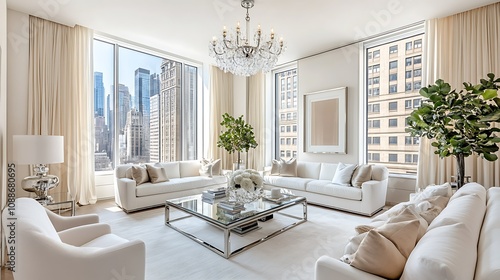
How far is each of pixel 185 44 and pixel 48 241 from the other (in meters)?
4.75

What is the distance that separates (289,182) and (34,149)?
159 inches

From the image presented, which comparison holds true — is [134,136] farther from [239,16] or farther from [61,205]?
[239,16]

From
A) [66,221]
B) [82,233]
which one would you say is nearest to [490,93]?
[82,233]

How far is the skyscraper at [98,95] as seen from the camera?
4937mm

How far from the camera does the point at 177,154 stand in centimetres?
634

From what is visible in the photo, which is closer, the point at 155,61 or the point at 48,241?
the point at 48,241

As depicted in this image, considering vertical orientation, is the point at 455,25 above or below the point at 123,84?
above

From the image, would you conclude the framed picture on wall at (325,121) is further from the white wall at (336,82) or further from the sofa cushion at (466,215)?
the sofa cushion at (466,215)

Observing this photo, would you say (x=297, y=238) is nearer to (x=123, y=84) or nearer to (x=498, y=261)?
(x=498, y=261)

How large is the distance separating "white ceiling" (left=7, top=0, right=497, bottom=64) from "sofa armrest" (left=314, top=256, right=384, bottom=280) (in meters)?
3.55

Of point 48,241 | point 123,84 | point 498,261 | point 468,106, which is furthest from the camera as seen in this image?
point 123,84

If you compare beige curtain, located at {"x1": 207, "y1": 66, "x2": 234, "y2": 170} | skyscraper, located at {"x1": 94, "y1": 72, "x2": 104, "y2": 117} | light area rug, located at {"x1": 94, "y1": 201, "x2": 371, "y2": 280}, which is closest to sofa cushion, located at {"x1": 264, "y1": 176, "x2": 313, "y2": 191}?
light area rug, located at {"x1": 94, "y1": 201, "x2": 371, "y2": 280}

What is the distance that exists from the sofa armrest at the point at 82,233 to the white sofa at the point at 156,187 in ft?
6.76

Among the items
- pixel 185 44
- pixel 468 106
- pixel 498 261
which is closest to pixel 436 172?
pixel 468 106
